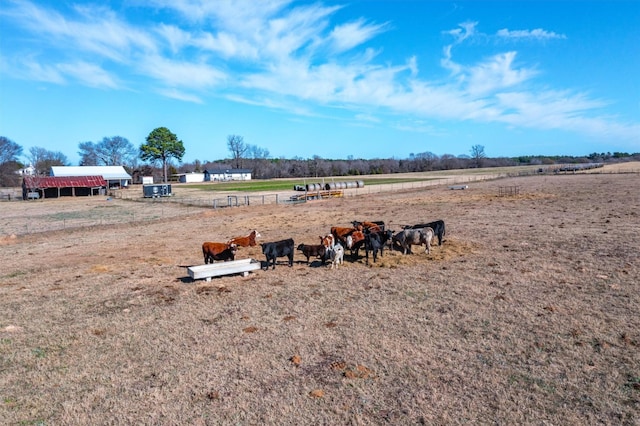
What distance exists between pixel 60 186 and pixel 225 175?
5952 centimetres

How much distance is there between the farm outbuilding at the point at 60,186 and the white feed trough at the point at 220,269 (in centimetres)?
5703

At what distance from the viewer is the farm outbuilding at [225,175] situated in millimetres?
115438

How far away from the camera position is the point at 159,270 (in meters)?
13.3

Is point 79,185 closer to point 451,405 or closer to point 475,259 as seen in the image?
point 475,259

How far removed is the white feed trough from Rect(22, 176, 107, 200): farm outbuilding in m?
57.0

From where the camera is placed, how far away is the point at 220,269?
38.9 ft

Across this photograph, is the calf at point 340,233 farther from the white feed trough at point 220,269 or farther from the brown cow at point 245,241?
the white feed trough at point 220,269

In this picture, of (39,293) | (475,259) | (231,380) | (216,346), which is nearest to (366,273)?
(475,259)

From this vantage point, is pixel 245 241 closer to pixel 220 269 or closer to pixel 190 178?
pixel 220 269

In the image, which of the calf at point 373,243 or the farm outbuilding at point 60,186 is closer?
the calf at point 373,243

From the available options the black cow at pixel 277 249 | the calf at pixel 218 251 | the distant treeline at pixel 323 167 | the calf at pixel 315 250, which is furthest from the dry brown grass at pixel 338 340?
the distant treeline at pixel 323 167

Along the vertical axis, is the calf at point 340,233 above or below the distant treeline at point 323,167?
below

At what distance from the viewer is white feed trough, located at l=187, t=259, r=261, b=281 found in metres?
11.5

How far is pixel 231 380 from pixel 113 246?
14861 mm
